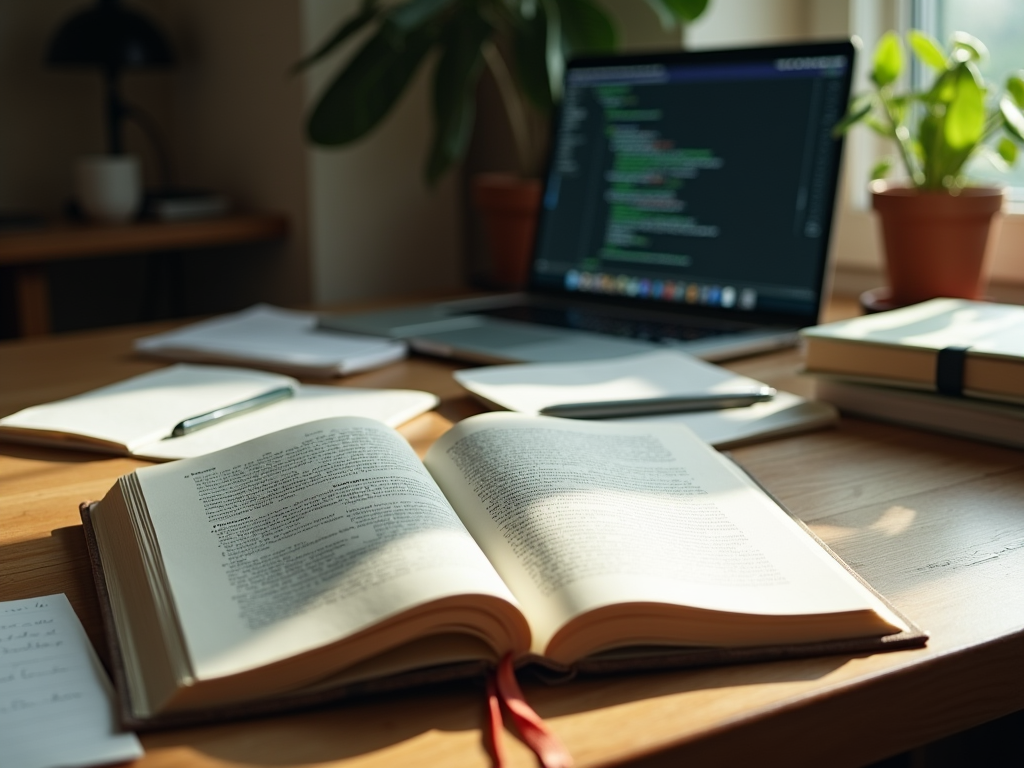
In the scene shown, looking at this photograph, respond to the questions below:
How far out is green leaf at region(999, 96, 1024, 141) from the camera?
40.8 inches

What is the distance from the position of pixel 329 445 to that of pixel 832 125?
2.45 feet

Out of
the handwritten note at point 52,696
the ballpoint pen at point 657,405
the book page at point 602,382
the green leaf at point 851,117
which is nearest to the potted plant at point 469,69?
the green leaf at point 851,117

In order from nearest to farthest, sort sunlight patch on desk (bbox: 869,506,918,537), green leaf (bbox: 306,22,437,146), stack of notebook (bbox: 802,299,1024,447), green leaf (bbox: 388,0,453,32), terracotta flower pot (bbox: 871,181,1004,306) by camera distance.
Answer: sunlight patch on desk (bbox: 869,506,918,537)
stack of notebook (bbox: 802,299,1024,447)
terracotta flower pot (bbox: 871,181,1004,306)
green leaf (bbox: 388,0,453,32)
green leaf (bbox: 306,22,437,146)

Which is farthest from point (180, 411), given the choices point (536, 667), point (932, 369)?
point (932, 369)

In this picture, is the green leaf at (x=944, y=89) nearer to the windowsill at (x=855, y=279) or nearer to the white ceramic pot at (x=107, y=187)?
the windowsill at (x=855, y=279)

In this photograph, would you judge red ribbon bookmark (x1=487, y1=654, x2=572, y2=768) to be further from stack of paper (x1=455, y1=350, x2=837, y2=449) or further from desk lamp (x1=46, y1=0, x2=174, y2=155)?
desk lamp (x1=46, y1=0, x2=174, y2=155)

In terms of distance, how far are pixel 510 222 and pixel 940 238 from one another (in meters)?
0.64

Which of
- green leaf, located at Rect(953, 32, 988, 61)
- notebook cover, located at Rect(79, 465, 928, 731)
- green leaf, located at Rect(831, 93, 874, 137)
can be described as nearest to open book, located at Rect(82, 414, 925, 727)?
notebook cover, located at Rect(79, 465, 928, 731)

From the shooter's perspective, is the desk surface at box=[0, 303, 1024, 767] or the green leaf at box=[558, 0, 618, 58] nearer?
the desk surface at box=[0, 303, 1024, 767]

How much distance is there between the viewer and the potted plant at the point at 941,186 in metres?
1.12

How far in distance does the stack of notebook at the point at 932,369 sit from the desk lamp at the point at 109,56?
1.44 meters

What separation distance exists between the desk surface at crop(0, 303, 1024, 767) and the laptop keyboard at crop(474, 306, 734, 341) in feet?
1.24

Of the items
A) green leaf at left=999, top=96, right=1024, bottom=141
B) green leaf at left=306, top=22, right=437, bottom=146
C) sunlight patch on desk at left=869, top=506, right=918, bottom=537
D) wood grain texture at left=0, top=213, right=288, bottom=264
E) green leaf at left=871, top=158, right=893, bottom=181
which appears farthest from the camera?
wood grain texture at left=0, top=213, right=288, bottom=264

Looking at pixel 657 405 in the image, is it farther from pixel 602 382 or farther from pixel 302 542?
pixel 302 542
